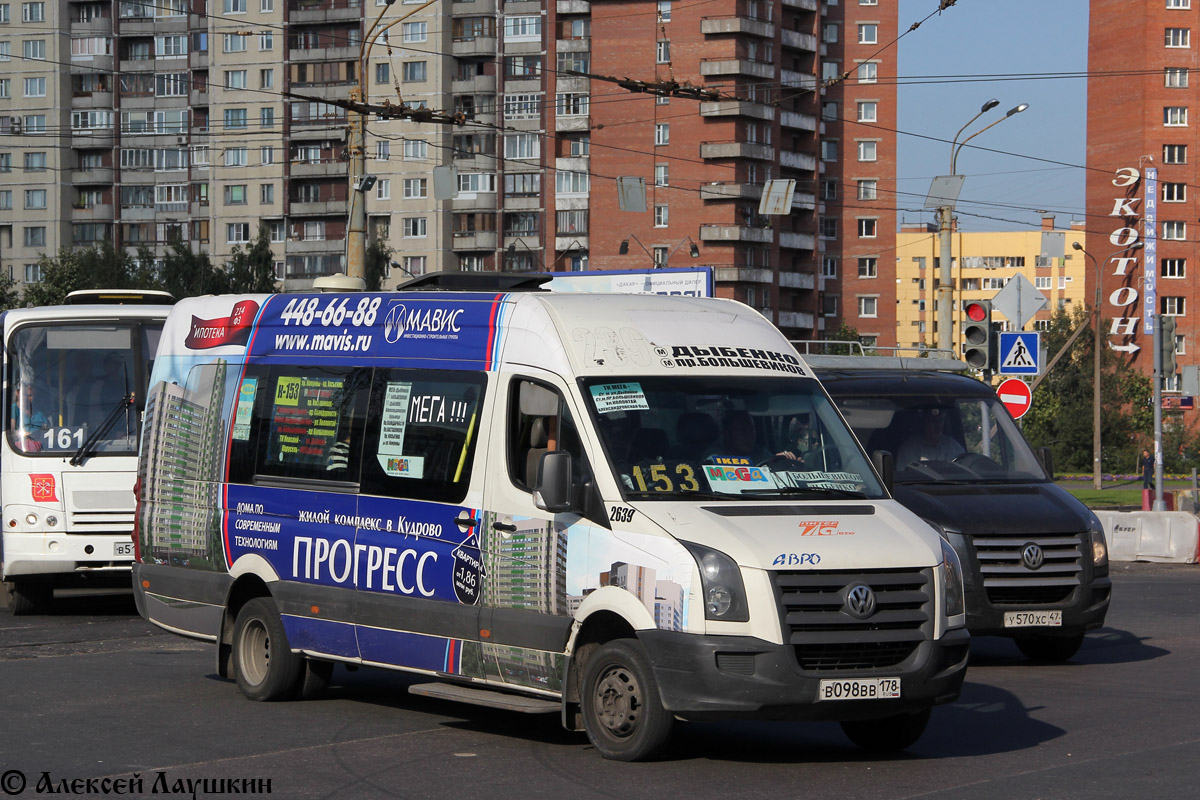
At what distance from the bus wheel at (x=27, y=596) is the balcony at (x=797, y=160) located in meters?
82.1

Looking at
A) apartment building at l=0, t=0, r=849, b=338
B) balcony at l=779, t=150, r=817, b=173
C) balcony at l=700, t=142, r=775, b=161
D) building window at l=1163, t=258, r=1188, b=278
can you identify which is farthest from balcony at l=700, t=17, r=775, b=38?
building window at l=1163, t=258, r=1188, b=278

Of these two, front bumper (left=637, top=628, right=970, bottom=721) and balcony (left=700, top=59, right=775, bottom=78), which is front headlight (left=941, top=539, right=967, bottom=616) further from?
balcony (left=700, top=59, right=775, bottom=78)

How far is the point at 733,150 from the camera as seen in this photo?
307ft

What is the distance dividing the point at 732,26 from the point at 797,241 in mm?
13420

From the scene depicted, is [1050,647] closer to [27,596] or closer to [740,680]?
[740,680]

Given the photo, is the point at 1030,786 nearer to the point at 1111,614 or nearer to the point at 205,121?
the point at 1111,614

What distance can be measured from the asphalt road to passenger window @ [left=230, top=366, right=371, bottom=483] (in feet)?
5.01

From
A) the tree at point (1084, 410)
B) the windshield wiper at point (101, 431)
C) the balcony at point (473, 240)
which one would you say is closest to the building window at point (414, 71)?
the balcony at point (473, 240)

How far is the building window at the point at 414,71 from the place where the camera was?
101 m

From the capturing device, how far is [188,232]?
10631cm

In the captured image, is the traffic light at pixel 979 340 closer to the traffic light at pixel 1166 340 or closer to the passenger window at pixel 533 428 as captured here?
the traffic light at pixel 1166 340

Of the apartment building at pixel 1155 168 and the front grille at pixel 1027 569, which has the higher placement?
the apartment building at pixel 1155 168

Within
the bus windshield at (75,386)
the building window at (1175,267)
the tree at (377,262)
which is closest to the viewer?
the bus windshield at (75,386)

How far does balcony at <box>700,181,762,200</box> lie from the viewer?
93938 mm
